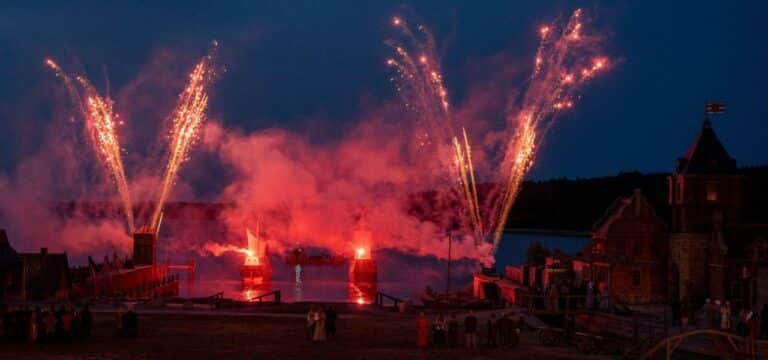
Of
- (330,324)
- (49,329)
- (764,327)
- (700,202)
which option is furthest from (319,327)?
(700,202)

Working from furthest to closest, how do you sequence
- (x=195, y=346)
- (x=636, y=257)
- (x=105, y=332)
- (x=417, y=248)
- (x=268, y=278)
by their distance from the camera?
(x=417, y=248) → (x=268, y=278) → (x=636, y=257) → (x=105, y=332) → (x=195, y=346)

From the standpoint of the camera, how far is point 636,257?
200ft

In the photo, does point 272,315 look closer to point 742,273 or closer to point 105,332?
point 105,332

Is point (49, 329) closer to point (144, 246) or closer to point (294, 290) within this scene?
point (144, 246)

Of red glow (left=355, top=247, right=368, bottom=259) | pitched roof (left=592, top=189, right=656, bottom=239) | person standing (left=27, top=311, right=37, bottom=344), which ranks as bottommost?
person standing (left=27, top=311, right=37, bottom=344)

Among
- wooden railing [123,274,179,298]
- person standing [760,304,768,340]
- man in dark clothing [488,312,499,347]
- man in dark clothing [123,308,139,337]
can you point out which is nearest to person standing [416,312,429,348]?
man in dark clothing [488,312,499,347]

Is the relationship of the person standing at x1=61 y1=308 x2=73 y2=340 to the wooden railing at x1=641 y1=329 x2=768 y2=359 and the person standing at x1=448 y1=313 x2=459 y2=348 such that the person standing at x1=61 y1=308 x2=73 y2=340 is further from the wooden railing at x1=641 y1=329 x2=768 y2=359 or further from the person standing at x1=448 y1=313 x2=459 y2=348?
the wooden railing at x1=641 y1=329 x2=768 y2=359

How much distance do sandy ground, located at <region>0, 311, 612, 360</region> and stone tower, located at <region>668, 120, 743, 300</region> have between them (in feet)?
59.7

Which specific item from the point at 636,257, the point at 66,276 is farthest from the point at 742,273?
the point at 66,276

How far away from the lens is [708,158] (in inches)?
2458

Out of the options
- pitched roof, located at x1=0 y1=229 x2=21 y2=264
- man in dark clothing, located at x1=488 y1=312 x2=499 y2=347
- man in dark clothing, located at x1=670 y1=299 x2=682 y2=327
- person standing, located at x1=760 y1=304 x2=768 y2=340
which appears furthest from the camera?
pitched roof, located at x1=0 y1=229 x2=21 y2=264

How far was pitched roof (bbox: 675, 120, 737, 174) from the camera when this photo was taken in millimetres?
62469

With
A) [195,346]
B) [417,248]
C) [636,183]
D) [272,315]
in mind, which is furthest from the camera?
[636,183]

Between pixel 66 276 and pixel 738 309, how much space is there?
4273cm
